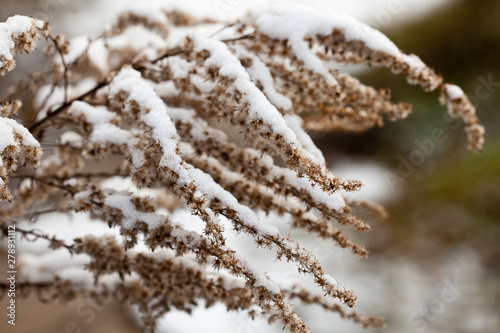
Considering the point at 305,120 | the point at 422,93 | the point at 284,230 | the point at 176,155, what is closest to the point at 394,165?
the point at 422,93

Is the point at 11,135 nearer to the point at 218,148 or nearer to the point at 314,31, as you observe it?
the point at 218,148

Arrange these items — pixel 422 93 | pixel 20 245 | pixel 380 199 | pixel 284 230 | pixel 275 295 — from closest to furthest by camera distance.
→ pixel 275 295 < pixel 20 245 < pixel 284 230 < pixel 380 199 < pixel 422 93

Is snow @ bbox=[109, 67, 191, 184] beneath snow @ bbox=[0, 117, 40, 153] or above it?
above

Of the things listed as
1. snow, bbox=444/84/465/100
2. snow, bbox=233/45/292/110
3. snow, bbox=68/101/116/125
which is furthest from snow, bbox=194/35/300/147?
snow, bbox=444/84/465/100

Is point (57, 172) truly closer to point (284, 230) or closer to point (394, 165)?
point (284, 230)

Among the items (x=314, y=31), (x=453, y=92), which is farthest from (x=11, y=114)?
(x=453, y=92)

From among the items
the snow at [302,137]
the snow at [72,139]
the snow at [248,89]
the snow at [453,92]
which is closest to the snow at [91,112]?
the snow at [72,139]

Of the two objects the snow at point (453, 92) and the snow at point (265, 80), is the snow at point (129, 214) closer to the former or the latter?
the snow at point (265, 80)

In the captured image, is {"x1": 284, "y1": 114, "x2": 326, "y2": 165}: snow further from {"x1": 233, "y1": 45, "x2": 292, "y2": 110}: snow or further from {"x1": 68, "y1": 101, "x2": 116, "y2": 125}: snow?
{"x1": 68, "y1": 101, "x2": 116, "y2": 125}: snow
